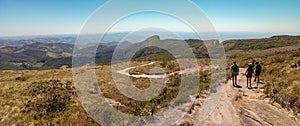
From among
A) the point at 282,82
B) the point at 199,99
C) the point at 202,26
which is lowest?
the point at 199,99

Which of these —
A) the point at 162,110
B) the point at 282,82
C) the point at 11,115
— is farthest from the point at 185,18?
the point at 11,115

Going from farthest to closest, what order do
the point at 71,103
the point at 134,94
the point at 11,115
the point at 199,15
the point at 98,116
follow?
1. the point at 134,94
2. the point at 71,103
3. the point at 11,115
4. the point at 98,116
5. the point at 199,15

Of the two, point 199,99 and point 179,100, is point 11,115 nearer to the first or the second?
point 179,100

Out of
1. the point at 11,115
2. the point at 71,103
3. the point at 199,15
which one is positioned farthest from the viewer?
the point at 71,103

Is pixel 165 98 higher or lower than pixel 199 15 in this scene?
lower

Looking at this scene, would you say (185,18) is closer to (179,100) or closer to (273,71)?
(179,100)

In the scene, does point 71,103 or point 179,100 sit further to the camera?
point 71,103
